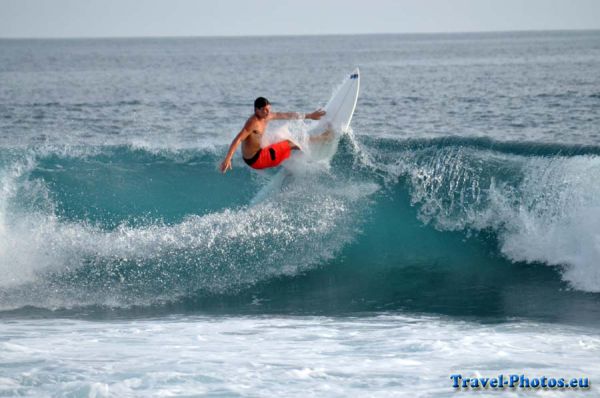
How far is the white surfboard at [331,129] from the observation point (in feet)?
35.3

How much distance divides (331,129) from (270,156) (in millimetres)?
1777

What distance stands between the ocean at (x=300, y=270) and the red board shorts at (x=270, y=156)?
75cm

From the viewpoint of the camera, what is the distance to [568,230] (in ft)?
31.4

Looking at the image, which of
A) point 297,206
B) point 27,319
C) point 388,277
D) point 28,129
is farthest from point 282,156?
point 28,129

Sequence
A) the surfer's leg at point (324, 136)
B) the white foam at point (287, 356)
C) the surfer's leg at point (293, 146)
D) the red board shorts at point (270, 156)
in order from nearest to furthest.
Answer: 1. the white foam at point (287, 356)
2. the red board shorts at point (270, 156)
3. the surfer's leg at point (293, 146)
4. the surfer's leg at point (324, 136)

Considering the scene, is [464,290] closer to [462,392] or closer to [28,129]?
[462,392]

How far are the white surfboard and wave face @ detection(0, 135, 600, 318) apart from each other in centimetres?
22

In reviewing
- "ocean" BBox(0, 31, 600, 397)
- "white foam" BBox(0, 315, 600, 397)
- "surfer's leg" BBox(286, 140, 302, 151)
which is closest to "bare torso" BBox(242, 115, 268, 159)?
"surfer's leg" BBox(286, 140, 302, 151)

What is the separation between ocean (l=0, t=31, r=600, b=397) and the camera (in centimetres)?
578

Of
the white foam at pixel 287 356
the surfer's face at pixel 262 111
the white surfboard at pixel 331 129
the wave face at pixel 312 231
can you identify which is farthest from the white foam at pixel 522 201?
the surfer's face at pixel 262 111

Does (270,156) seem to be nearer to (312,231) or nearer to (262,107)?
(262,107)

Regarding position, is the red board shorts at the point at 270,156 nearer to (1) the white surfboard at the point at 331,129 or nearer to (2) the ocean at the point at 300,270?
(2) the ocean at the point at 300,270

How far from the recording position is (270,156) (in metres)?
9.41

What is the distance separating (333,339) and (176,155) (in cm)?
724
